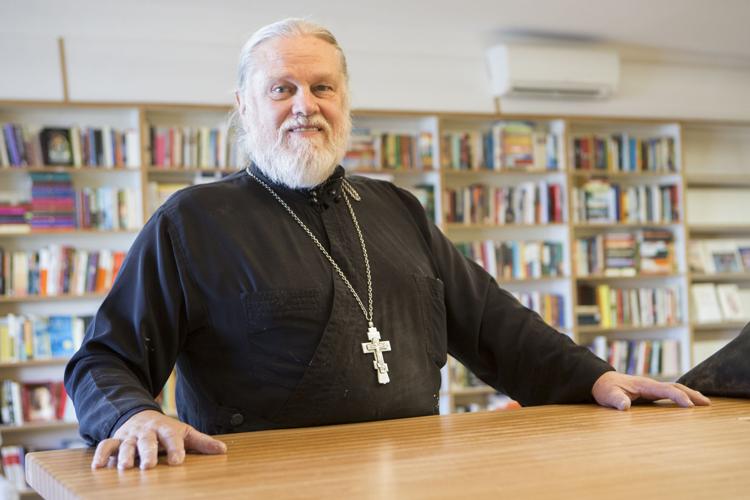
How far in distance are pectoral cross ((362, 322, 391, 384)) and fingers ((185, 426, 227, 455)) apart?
0.51m

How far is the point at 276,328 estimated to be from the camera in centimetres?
165

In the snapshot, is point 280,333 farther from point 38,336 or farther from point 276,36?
point 38,336

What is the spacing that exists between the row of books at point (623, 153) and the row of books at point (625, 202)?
0.47ft

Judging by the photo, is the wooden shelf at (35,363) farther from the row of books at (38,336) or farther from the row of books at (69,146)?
the row of books at (69,146)

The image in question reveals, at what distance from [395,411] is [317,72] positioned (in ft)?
2.43

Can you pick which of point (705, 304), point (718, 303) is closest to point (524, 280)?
point (705, 304)

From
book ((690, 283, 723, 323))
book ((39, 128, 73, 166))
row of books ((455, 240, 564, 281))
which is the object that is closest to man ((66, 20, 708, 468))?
book ((39, 128, 73, 166))

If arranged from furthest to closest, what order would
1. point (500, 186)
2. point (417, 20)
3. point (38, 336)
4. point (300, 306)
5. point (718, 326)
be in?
point (718, 326) → point (500, 186) → point (417, 20) → point (38, 336) → point (300, 306)

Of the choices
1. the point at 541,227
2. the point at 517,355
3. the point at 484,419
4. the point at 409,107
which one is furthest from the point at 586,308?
the point at 484,419

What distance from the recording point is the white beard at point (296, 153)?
1889 mm

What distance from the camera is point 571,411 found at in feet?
5.17

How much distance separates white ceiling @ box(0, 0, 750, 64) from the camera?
210 inches

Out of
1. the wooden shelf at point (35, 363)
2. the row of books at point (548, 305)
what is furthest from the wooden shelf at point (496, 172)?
the wooden shelf at point (35, 363)

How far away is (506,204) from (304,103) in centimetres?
472
